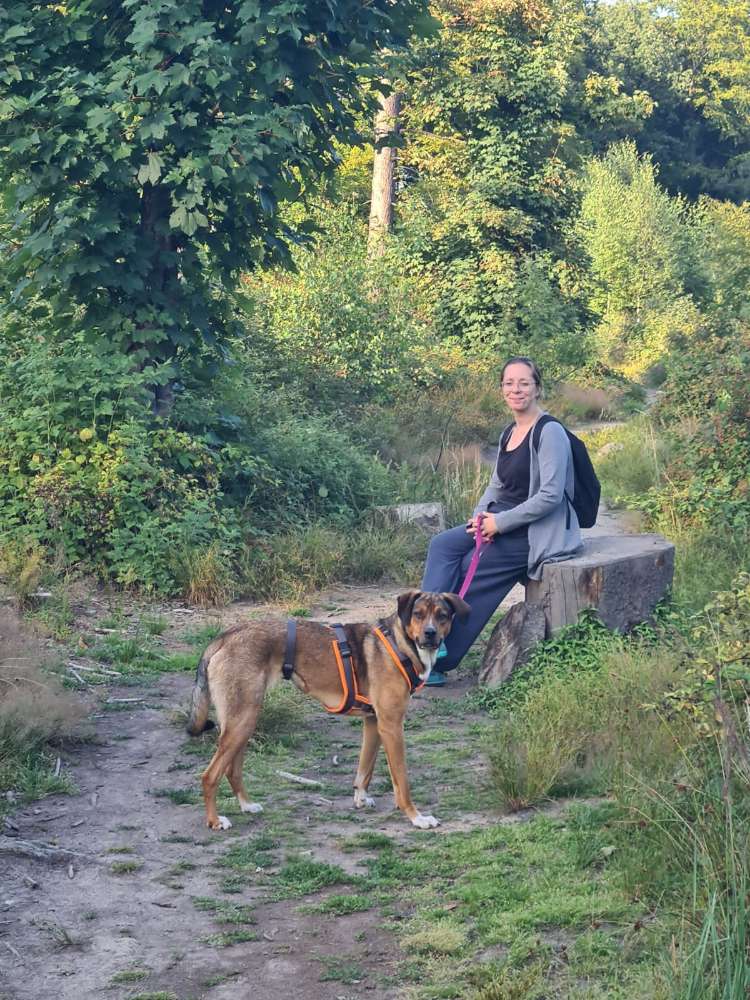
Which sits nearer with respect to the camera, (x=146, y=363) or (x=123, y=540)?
(x=123, y=540)

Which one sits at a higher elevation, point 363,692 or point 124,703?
point 363,692

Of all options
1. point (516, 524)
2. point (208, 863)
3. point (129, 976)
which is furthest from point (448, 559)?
point (129, 976)

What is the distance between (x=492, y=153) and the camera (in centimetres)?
2605

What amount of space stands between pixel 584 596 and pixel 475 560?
2.48 ft

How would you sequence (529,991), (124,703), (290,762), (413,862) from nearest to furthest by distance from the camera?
(529,991)
(413,862)
(290,762)
(124,703)

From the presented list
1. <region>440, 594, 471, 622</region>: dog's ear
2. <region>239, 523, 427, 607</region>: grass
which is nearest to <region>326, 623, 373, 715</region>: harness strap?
<region>440, 594, 471, 622</region>: dog's ear

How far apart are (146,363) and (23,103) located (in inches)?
104

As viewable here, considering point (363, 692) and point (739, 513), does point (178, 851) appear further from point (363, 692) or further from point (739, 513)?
point (739, 513)

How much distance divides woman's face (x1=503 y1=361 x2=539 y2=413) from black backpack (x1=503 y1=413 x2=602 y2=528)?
18 cm

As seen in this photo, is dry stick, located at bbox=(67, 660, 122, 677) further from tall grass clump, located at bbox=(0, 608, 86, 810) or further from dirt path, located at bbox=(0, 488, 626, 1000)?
tall grass clump, located at bbox=(0, 608, 86, 810)

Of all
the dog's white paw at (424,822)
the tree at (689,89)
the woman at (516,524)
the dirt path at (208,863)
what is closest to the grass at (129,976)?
the dirt path at (208,863)

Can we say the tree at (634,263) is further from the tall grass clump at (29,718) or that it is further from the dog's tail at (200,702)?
the dog's tail at (200,702)

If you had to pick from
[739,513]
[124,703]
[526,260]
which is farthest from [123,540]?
[526,260]

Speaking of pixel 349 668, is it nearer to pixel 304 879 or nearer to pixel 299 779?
pixel 299 779
